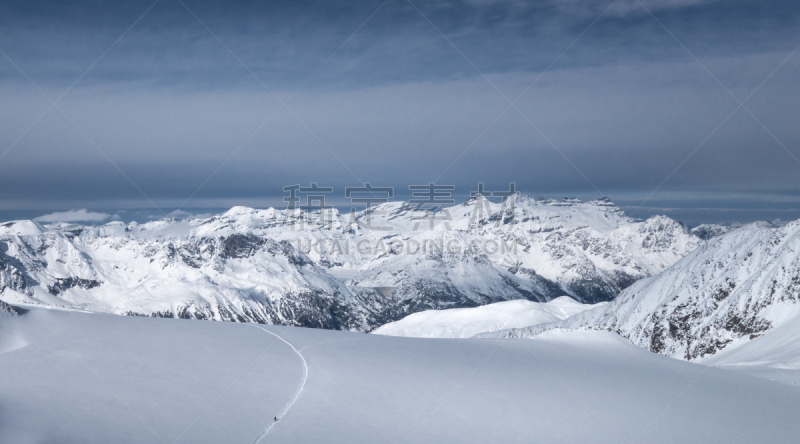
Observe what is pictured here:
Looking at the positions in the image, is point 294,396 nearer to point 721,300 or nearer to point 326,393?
point 326,393

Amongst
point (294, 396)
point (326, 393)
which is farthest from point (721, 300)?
point (294, 396)

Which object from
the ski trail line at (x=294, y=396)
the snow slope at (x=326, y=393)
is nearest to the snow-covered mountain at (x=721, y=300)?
the snow slope at (x=326, y=393)

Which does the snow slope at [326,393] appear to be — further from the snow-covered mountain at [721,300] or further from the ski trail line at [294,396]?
the snow-covered mountain at [721,300]

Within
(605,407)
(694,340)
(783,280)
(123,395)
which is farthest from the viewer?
(694,340)

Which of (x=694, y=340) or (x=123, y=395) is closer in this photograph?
(x=123, y=395)

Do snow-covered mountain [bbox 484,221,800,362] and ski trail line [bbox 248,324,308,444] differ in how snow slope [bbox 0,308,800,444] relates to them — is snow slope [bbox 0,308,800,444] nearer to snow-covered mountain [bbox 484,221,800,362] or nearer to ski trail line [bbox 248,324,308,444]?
ski trail line [bbox 248,324,308,444]

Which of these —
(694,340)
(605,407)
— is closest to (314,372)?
(605,407)

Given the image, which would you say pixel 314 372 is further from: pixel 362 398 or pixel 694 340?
pixel 694 340
